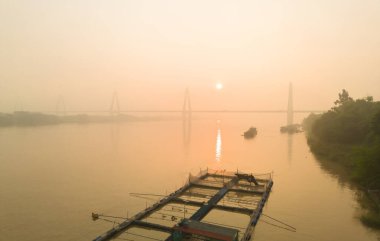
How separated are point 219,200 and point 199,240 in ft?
25.5

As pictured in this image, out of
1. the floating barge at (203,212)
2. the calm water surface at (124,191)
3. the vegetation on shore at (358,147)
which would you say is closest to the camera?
the floating barge at (203,212)

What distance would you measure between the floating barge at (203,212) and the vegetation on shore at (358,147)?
7.33 m

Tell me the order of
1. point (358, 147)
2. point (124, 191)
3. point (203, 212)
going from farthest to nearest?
1. point (358, 147)
2. point (124, 191)
3. point (203, 212)

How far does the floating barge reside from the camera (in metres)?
16.7

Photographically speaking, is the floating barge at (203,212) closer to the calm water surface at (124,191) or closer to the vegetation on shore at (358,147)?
the calm water surface at (124,191)

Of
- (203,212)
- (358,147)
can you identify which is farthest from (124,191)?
(358,147)

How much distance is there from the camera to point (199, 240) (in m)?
16.8

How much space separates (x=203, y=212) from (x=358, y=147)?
21.4 metres

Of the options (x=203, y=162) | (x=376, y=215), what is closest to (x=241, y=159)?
(x=203, y=162)

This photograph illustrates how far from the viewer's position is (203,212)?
21.4 metres

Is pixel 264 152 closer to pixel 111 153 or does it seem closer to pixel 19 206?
pixel 111 153

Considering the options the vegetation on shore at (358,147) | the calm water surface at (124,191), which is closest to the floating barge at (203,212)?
the calm water surface at (124,191)

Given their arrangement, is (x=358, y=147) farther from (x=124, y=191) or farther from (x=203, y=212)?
(x=124, y=191)

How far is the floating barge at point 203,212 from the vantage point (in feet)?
54.9
